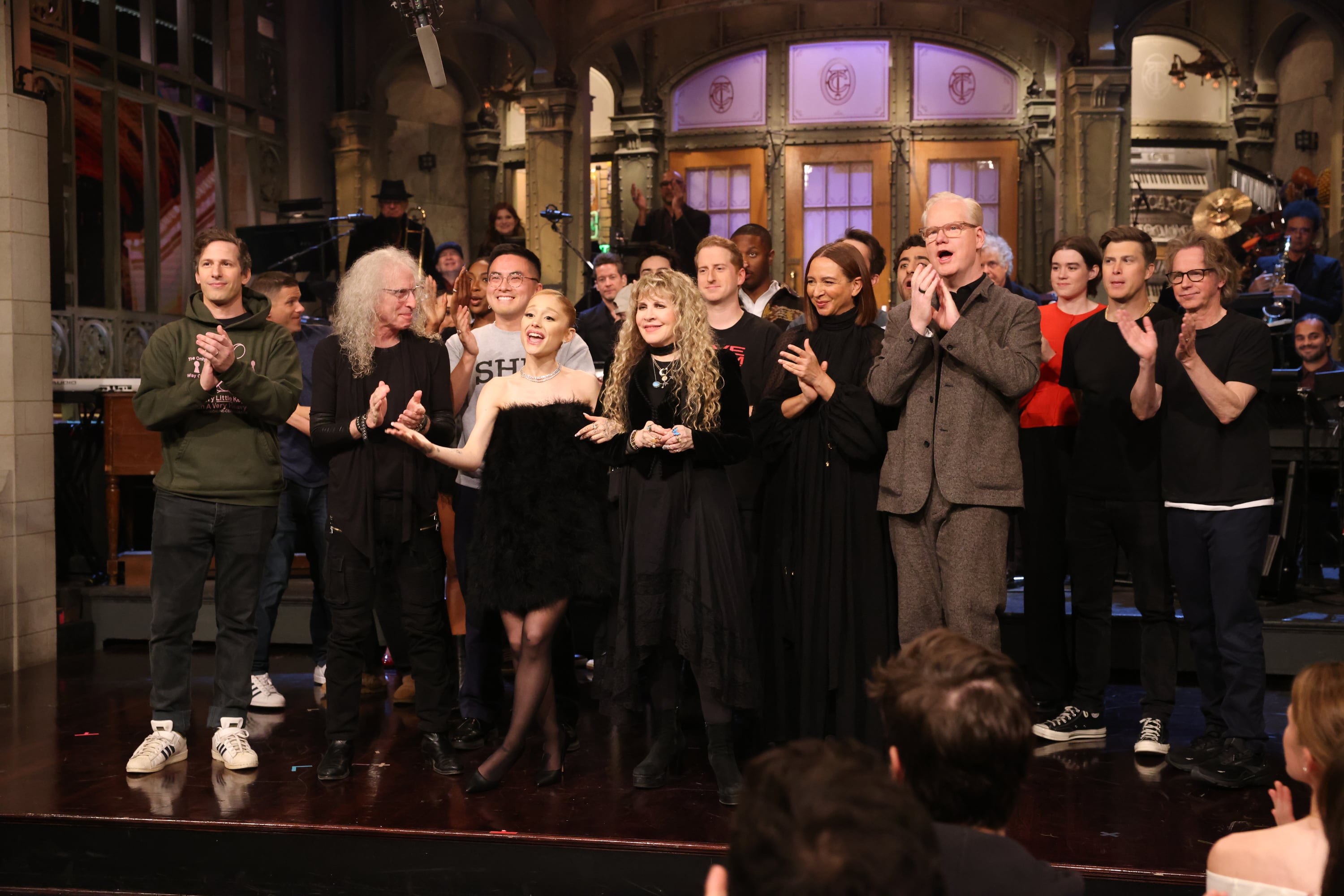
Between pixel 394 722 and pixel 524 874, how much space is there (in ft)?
4.16

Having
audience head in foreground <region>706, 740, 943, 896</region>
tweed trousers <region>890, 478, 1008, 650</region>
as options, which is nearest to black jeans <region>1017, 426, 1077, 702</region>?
tweed trousers <region>890, 478, 1008, 650</region>

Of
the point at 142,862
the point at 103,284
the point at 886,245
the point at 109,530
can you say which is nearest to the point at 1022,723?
the point at 142,862

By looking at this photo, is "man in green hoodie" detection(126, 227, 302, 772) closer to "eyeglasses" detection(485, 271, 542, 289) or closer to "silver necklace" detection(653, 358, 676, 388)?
"eyeglasses" detection(485, 271, 542, 289)

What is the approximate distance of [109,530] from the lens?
5.62 m

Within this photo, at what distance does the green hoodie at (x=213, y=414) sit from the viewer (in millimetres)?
3510

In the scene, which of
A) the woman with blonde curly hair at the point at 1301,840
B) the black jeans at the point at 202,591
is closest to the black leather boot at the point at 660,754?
the black jeans at the point at 202,591

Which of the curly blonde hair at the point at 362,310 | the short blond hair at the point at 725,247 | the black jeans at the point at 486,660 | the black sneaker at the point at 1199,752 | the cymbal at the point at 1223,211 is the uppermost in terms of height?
the cymbal at the point at 1223,211

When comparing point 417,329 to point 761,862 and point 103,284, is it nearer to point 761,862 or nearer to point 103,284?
point 761,862

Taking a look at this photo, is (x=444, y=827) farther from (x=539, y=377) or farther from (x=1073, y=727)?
(x=1073, y=727)

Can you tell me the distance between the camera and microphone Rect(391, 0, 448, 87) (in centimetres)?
393

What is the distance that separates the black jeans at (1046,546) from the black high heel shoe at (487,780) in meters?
1.72

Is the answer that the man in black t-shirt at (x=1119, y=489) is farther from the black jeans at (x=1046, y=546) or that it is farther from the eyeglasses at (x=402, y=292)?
the eyeglasses at (x=402, y=292)

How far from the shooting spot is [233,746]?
11.7ft

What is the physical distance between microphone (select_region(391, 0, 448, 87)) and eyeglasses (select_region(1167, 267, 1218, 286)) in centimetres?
229
